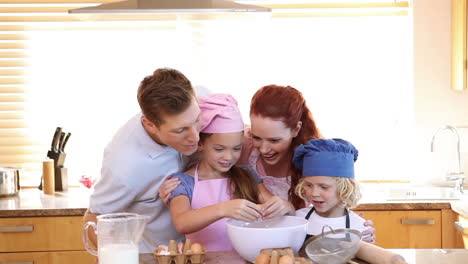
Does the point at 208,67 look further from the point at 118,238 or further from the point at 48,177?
the point at 118,238

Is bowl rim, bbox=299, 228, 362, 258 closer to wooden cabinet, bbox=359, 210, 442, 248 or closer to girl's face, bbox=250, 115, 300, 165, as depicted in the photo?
girl's face, bbox=250, 115, 300, 165

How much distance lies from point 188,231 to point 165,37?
2.12 meters

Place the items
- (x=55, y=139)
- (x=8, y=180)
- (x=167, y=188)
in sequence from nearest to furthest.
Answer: (x=167, y=188) < (x=8, y=180) < (x=55, y=139)

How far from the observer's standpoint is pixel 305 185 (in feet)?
7.52

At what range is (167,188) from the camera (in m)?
2.32

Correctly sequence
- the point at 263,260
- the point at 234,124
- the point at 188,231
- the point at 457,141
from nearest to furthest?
the point at 263,260 → the point at 188,231 → the point at 234,124 → the point at 457,141

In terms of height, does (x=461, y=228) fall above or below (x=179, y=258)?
below

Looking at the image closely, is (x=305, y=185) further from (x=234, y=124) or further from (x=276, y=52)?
(x=276, y=52)

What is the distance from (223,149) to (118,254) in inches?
24.2

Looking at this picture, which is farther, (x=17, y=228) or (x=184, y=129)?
(x=17, y=228)

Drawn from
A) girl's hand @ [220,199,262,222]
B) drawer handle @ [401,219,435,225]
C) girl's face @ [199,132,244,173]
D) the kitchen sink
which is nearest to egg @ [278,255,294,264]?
girl's hand @ [220,199,262,222]

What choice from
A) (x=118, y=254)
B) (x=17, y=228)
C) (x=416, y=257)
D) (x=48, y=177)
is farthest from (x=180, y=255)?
(x=48, y=177)

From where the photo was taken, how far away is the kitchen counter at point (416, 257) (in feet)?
6.47

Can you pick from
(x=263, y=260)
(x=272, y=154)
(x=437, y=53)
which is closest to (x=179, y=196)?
(x=272, y=154)
